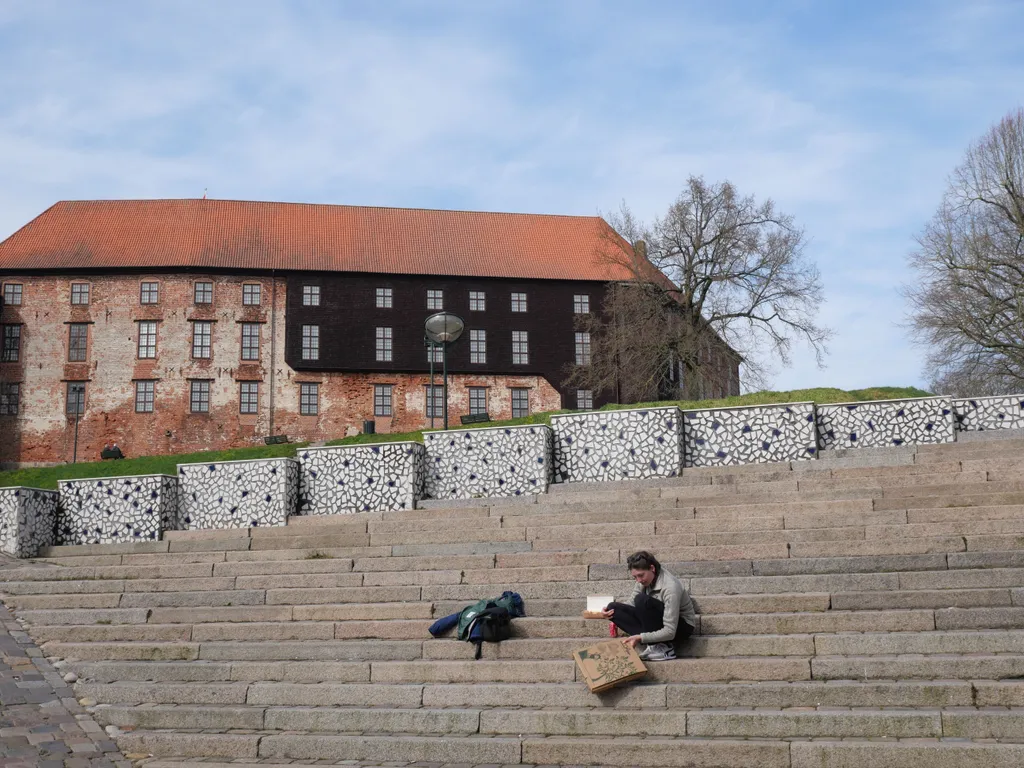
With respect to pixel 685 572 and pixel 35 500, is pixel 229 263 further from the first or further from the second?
pixel 685 572

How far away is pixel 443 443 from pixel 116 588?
5.11m

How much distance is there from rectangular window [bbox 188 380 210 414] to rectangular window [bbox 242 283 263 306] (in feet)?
12.3

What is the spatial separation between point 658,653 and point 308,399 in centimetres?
3928

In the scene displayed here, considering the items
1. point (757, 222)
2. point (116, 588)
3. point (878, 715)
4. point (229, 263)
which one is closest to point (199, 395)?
point (229, 263)

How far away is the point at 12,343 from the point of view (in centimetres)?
4750

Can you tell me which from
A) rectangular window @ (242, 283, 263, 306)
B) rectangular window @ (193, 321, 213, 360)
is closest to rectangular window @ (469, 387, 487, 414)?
rectangular window @ (242, 283, 263, 306)

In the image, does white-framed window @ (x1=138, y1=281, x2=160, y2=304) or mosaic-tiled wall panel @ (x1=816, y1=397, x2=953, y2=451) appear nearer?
mosaic-tiled wall panel @ (x1=816, y1=397, x2=953, y2=451)

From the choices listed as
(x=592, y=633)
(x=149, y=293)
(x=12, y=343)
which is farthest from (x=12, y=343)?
(x=592, y=633)

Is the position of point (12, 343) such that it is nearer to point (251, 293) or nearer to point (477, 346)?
point (251, 293)

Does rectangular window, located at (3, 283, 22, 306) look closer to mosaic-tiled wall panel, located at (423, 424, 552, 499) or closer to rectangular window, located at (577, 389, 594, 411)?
rectangular window, located at (577, 389, 594, 411)

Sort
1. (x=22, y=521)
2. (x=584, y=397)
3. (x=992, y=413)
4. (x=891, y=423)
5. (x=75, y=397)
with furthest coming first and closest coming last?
(x=584, y=397), (x=75, y=397), (x=22, y=521), (x=992, y=413), (x=891, y=423)

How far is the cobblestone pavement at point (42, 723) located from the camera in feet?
28.0

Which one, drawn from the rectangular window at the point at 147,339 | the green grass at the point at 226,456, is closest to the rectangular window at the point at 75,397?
the rectangular window at the point at 147,339

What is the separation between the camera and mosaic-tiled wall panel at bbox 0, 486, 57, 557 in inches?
628
